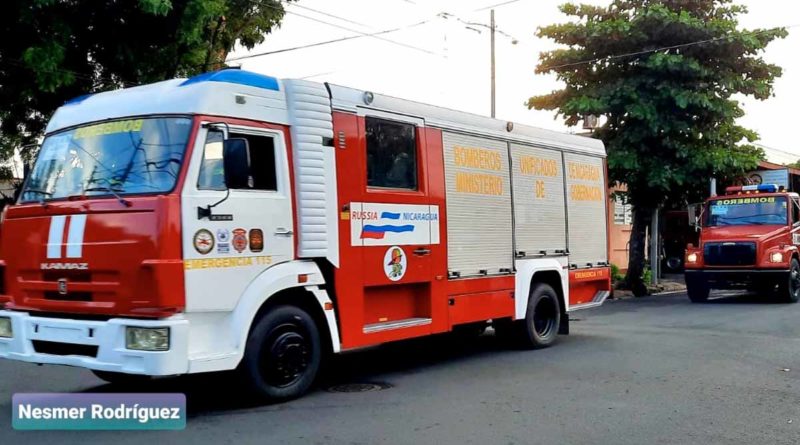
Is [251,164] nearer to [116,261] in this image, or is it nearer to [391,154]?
[116,261]

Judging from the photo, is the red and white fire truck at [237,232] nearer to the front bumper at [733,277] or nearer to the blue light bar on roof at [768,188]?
the front bumper at [733,277]

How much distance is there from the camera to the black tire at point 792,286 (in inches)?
682

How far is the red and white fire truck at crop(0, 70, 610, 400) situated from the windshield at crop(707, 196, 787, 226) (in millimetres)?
11419

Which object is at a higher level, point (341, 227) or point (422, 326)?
point (341, 227)

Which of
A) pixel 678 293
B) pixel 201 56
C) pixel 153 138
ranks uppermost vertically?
pixel 201 56

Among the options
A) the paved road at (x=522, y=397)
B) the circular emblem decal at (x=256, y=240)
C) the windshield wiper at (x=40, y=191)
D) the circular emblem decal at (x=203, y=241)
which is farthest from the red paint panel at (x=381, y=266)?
the windshield wiper at (x=40, y=191)

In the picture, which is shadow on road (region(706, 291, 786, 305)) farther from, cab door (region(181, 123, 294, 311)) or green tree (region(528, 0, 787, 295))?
cab door (region(181, 123, 294, 311))

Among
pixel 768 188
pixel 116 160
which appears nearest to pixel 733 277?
pixel 768 188

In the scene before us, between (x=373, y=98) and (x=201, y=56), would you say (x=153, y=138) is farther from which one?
(x=201, y=56)

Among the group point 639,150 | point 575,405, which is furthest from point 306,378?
point 639,150

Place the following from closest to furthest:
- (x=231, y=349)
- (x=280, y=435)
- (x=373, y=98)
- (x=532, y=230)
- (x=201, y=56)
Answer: (x=280, y=435)
(x=231, y=349)
(x=373, y=98)
(x=532, y=230)
(x=201, y=56)

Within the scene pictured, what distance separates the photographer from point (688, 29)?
714 inches

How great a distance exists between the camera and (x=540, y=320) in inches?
421

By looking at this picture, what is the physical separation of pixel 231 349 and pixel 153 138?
6.20 feet
